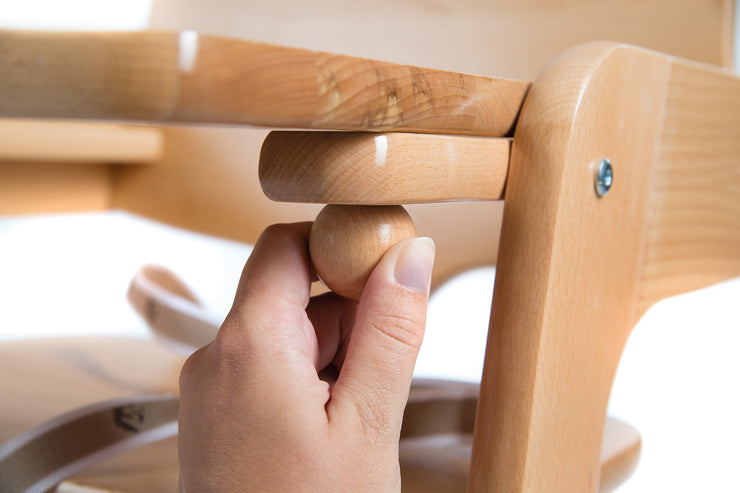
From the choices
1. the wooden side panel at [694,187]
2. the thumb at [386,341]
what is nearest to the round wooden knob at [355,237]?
the thumb at [386,341]

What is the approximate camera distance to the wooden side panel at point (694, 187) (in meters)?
0.37

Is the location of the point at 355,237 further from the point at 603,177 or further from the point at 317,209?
the point at 317,209

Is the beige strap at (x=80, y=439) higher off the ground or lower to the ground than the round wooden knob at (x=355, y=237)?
lower

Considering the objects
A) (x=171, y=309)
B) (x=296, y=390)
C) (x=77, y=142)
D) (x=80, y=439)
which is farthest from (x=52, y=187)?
(x=296, y=390)

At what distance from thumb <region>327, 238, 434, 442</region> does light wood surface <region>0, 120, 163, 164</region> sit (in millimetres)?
520

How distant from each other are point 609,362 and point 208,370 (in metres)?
0.18

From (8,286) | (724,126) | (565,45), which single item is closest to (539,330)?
(724,126)

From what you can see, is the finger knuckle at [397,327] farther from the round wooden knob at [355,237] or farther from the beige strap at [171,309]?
the beige strap at [171,309]

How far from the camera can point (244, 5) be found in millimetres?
733

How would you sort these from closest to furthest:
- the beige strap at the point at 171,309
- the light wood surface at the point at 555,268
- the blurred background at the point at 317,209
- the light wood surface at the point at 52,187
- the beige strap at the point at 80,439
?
the light wood surface at the point at 555,268 → the beige strap at the point at 80,439 → the blurred background at the point at 317,209 → the beige strap at the point at 171,309 → the light wood surface at the point at 52,187

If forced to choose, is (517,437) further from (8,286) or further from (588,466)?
(8,286)

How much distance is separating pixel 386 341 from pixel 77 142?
0.55 meters

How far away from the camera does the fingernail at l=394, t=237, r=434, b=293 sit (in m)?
0.26

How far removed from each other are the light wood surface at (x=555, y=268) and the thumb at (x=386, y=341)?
0.04 m
